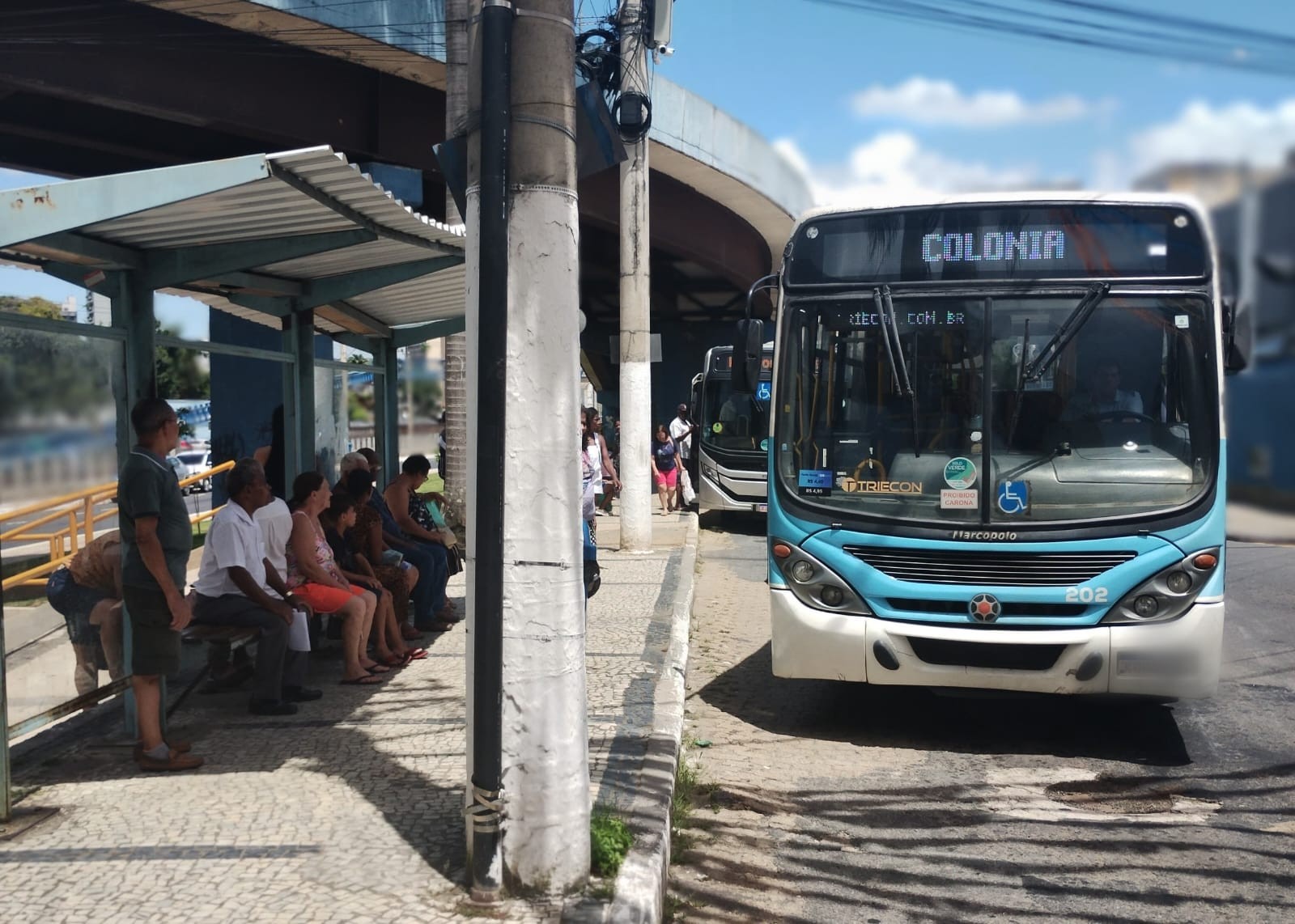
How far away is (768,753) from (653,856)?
6.83 feet

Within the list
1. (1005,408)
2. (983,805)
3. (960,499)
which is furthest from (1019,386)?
(983,805)

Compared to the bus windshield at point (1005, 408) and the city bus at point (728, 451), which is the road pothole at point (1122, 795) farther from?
the city bus at point (728, 451)

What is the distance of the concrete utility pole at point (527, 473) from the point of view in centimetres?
375

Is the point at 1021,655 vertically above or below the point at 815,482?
below

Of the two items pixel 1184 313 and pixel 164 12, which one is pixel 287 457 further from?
pixel 164 12

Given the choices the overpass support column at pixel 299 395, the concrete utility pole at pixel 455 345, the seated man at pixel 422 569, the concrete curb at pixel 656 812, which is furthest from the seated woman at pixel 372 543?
the concrete utility pole at pixel 455 345

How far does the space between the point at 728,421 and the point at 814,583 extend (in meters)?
11.1

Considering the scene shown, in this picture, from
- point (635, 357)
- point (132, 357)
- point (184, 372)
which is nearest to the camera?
point (132, 357)

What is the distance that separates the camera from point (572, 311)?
12.4 feet

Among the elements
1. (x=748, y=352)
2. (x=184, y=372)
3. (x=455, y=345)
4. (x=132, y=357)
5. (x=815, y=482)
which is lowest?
(x=815, y=482)

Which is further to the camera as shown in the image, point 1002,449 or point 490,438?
point 1002,449

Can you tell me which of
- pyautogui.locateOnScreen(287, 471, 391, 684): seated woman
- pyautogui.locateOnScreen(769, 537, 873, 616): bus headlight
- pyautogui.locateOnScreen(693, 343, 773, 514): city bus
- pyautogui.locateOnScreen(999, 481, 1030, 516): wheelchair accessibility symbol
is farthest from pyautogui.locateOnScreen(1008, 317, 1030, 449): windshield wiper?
pyautogui.locateOnScreen(693, 343, 773, 514): city bus

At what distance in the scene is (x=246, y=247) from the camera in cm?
568

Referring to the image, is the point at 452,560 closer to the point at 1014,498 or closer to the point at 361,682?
the point at 361,682
